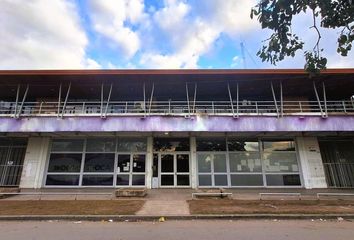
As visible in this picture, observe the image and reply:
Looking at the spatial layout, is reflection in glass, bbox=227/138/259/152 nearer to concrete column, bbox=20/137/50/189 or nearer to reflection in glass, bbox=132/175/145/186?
reflection in glass, bbox=132/175/145/186

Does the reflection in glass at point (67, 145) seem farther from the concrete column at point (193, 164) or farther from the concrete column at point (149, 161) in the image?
the concrete column at point (193, 164)

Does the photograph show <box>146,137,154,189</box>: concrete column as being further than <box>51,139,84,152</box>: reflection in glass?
No

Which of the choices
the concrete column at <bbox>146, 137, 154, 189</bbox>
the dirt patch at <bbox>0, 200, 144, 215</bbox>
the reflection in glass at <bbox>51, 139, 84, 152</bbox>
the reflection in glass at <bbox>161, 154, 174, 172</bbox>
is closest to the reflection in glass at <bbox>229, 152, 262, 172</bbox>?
the reflection in glass at <bbox>161, 154, 174, 172</bbox>

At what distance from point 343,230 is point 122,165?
13.0 m

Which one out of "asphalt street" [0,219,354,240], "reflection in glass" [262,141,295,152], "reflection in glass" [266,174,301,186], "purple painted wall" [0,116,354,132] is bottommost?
"asphalt street" [0,219,354,240]

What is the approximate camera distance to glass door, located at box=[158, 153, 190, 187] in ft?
55.7

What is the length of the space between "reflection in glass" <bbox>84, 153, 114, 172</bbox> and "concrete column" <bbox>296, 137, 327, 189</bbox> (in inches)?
491

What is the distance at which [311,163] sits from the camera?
55.9 feet

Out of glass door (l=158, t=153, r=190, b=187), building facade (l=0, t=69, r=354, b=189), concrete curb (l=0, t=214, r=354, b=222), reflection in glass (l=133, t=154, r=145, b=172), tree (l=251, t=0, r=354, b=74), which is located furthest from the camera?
reflection in glass (l=133, t=154, r=145, b=172)

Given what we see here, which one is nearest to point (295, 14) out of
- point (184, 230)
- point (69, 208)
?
point (184, 230)

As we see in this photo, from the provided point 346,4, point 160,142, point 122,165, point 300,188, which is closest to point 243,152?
point 300,188

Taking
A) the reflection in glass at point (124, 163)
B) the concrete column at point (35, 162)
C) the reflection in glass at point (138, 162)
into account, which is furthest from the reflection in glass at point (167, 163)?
the concrete column at point (35, 162)

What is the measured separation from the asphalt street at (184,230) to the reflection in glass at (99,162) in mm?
8878

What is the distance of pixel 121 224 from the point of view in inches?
314
